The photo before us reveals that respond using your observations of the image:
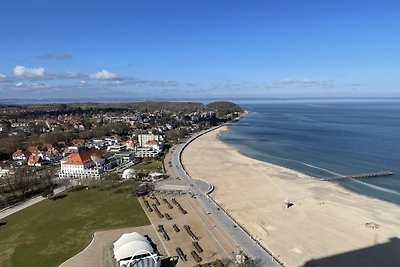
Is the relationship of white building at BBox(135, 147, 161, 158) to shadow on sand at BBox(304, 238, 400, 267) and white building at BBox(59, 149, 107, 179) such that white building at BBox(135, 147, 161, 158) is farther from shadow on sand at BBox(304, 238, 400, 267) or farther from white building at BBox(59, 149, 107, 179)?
shadow on sand at BBox(304, 238, 400, 267)

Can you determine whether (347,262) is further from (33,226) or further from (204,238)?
(33,226)

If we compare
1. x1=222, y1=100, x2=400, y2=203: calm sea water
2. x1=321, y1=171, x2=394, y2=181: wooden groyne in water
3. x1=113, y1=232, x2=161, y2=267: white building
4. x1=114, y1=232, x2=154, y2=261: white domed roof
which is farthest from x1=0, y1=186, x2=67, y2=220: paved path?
x1=222, y1=100, x2=400, y2=203: calm sea water

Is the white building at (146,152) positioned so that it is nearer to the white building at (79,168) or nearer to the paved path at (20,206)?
the white building at (79,168)

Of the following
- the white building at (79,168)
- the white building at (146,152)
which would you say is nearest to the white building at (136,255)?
the white building at (79,168)

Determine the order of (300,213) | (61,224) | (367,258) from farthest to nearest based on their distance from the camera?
(300,213)
(61,224)
(367,258)

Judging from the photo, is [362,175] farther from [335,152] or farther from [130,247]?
[130,247]

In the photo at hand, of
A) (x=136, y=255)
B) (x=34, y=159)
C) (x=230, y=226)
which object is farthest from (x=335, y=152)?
(x=34, y=159)
